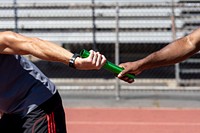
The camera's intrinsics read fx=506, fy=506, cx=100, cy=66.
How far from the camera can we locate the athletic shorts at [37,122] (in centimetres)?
347

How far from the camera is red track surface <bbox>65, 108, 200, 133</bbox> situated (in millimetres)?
7695

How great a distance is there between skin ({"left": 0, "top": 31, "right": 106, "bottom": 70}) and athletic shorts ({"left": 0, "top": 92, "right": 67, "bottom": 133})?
1.84ft

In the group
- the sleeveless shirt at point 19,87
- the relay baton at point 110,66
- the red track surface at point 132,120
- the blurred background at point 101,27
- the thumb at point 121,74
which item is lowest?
the red track surface at point 132,120

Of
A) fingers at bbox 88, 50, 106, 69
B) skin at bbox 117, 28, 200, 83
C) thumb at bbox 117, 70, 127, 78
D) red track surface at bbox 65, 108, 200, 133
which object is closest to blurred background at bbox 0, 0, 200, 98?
red track surface at bbox 65, 108, 200, 133

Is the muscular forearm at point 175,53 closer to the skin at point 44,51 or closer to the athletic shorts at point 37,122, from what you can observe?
the skin at point 44,51

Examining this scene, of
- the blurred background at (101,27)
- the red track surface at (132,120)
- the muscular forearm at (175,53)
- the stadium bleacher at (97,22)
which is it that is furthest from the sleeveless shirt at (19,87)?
the stadium bleacher at (97,22)

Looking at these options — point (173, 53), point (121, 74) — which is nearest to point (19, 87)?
point (121, 74)

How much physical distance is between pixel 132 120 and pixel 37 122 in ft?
16.3

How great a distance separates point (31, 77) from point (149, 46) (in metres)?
10.3

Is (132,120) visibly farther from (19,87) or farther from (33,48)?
(33,48)

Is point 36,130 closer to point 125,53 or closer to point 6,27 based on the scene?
point 6,27

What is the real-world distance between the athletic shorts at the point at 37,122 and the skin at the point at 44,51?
1.84ft

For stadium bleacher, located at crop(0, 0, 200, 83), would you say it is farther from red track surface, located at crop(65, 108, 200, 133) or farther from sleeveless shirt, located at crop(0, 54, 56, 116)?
sleeveless shirt, located at crop(0, 54, 56, 116)

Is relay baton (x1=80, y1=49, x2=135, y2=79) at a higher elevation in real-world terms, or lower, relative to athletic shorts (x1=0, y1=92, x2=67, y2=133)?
higher
